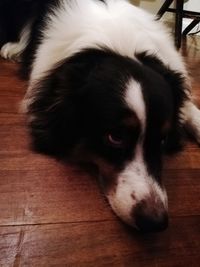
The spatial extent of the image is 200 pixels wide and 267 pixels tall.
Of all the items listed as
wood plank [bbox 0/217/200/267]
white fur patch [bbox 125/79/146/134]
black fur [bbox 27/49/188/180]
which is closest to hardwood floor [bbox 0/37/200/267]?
wood plank [bbox 0/217/200/267]

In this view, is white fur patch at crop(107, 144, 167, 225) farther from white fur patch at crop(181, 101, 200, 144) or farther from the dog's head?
white fur patch at crop(181, 101, 200, 144)

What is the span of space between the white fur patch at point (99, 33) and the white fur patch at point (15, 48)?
40 centimetres

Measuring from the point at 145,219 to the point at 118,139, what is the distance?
0.24 metres

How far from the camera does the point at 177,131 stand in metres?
1.37

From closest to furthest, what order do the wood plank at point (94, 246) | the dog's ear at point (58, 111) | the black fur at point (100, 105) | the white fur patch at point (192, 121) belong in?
the wood plank at point (94, 246) → the black fur at point (100, 105) → the dog's ear at point (58, 111) → the white fur patch at point (192, 121)

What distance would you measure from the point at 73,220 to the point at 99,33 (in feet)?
2.27

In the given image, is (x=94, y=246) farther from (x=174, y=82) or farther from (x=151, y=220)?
(x=174, y=82)

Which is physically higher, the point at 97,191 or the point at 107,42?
the point at 107,42

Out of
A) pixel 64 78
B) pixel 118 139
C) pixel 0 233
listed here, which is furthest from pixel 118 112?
pixel 0 233

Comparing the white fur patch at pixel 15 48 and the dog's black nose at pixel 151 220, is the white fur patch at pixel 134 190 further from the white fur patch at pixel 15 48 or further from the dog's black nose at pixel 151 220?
the white fur patch at pixel 15 48

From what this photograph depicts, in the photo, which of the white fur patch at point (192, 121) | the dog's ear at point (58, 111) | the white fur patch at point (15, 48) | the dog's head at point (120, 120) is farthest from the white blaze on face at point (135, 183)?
the white fur patch at point (15, 48)

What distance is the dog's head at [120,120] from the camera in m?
1.03

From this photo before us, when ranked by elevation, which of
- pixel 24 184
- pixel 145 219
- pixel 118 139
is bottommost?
pixel 24 184

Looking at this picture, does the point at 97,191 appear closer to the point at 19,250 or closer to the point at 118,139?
the point at 118,139
